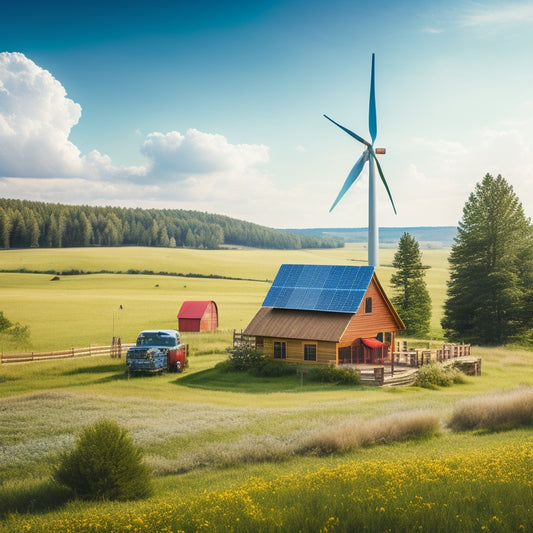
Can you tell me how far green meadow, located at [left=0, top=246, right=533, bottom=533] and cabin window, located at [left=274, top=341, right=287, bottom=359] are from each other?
468 cm

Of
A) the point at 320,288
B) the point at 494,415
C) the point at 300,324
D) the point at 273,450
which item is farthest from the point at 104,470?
the point at 320,288

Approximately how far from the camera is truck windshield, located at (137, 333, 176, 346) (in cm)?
4375

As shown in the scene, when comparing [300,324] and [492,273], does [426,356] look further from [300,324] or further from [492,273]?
[492,273]

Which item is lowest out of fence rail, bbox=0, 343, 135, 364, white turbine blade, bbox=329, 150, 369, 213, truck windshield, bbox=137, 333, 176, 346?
fence rail, bbox=0, 343, 135, 364

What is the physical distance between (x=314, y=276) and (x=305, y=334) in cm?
725

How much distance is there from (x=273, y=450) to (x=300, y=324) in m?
27.3

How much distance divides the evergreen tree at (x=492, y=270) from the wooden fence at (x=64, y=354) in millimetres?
34296

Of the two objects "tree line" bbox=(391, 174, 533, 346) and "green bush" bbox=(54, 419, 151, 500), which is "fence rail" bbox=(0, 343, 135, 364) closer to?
"green bush" bbox=(54, 419, 151, 500)

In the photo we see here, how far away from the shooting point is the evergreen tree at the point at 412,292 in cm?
6994

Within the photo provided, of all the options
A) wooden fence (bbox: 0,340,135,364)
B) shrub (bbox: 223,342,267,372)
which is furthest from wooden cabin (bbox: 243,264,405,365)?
wooden fence (bbox: 0,340,135,364)

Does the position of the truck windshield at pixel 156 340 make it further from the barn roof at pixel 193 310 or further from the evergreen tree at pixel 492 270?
the evergreen tree at pixel 492 270

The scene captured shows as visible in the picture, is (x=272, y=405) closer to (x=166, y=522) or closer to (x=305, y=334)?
(x=305, y=334)

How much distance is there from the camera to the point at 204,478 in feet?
54.1

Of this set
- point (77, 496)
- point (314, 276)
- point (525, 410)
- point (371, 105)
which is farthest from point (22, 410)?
point (371, 105)
